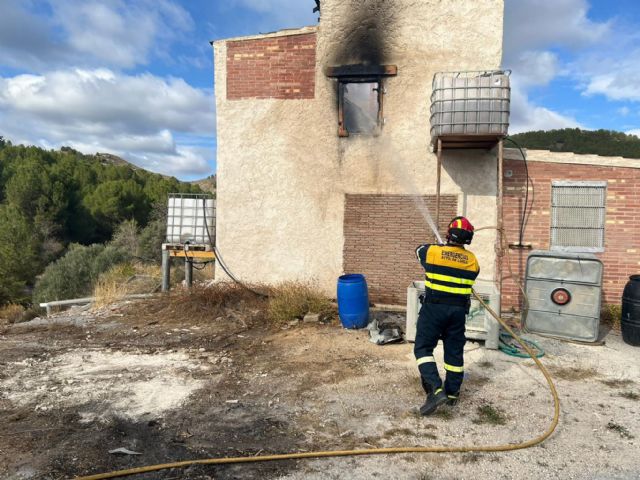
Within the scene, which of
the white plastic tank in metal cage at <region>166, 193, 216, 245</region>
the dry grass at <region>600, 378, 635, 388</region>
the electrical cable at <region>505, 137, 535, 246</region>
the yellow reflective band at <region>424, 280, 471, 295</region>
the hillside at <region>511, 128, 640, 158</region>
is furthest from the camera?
the hillside at <region>511, 128, 640, 158</region>

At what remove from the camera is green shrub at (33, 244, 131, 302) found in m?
17.5

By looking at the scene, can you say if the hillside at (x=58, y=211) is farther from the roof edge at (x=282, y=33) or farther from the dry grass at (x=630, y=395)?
the dry grass at (x=630, y=395)

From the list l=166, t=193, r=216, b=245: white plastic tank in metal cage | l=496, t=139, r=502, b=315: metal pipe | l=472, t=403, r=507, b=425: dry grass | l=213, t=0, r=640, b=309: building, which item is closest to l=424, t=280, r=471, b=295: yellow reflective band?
l=472, t=403, r=507, b=425: dry grass

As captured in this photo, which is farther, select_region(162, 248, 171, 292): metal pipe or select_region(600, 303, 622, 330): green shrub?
select_region(162, 248, 171, 292): metal pipe

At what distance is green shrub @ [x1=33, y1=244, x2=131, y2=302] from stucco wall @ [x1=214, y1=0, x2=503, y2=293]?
10.9 metres

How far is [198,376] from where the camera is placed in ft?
17.1

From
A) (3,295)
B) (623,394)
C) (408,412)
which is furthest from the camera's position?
(3,295)

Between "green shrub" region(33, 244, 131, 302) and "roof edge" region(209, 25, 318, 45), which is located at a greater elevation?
"roof edge" region(209, 25, 318, 45)

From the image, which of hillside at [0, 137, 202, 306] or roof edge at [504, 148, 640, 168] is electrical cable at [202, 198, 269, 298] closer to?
roof edge at [504, 148, 640, 168]

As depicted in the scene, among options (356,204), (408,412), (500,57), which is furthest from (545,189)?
(408,412)

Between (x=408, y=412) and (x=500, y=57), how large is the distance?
7059 mm

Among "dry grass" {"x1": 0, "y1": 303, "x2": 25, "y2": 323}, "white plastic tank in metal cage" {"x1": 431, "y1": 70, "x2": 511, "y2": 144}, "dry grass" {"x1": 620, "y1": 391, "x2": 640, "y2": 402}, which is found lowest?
"dry grass" {"x1": 0, "y1": 303, "x2": 25, "y2": 323}

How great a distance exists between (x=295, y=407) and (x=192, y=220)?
6.43m

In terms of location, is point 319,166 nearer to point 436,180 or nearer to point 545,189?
point 436,180
